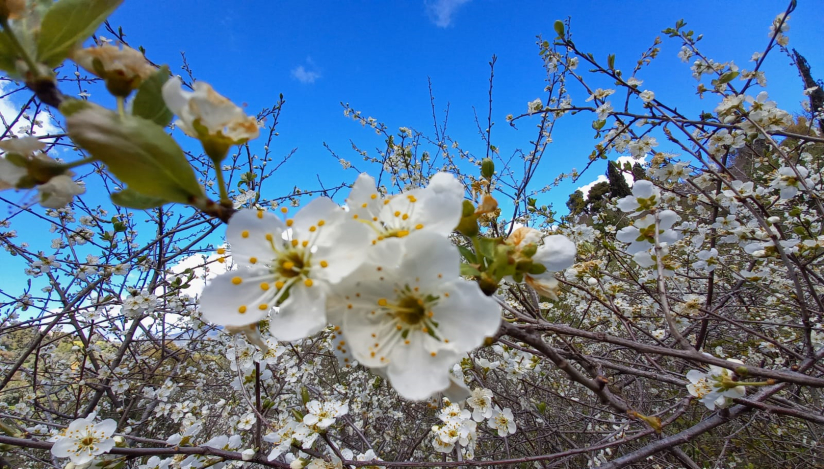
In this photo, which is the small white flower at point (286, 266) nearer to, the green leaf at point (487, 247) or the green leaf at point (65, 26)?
the green leaf at point (487, 247)

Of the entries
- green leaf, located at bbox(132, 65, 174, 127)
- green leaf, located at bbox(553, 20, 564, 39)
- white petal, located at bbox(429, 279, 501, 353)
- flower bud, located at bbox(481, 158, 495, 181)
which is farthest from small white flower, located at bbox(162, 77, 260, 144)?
green leaf, located at bbox(553, 20, 564, 39)

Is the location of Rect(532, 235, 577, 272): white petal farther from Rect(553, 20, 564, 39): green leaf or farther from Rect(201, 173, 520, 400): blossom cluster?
Rect(553, 20, 564, 39): green leaf

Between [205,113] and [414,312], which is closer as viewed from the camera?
[205,113]

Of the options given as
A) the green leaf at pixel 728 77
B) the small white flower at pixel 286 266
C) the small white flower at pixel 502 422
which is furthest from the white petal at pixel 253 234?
the green leaf at pixel 728 77

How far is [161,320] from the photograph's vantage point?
391cm

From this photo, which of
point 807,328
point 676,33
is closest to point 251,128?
point 807,328

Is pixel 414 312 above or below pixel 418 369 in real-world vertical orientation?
above

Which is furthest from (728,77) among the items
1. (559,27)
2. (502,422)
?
(502,422)

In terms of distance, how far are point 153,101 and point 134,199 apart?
19cm

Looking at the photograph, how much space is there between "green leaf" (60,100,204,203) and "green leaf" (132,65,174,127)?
92mm

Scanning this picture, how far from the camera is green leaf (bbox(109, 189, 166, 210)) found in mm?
731

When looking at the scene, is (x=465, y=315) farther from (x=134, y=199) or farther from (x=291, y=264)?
(x=134, y=199)

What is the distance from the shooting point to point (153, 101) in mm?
721

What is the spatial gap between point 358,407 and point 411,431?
0.71 meters
